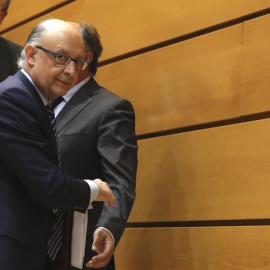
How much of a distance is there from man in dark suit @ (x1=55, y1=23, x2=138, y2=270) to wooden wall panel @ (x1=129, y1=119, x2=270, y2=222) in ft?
0.80

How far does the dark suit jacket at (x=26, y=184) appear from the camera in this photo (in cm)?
151

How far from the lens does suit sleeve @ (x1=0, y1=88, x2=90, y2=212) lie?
4.97 ft

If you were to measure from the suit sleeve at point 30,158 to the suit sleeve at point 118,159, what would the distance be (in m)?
0.31

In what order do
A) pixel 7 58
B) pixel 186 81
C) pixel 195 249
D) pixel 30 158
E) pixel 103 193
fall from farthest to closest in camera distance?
pixel 7 58 → pixel 186 81 → pixel 195 249 → pixel 103 193 → pixel 30 158

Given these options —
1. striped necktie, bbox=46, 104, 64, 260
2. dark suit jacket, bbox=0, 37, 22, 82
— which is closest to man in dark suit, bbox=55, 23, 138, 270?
striped necktie, bbox=46, 104, 64, 260

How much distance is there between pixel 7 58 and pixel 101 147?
0.61 m

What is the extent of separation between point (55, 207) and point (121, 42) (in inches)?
44.6

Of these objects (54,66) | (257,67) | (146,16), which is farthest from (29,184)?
(146,16)

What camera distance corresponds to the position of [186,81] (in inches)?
89.0

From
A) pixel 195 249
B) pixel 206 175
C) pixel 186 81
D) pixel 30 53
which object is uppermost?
pixel 30 53

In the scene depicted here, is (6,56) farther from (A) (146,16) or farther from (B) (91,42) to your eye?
(A) (146,16)

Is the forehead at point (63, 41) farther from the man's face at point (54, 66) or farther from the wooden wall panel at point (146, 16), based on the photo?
the wooden wall panel at point (146, 16)

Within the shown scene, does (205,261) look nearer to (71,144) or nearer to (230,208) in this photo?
(230,208)

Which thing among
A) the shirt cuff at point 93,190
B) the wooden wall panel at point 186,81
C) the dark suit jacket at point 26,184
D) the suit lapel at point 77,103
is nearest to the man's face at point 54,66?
the dark suit jacket at point 26,184
